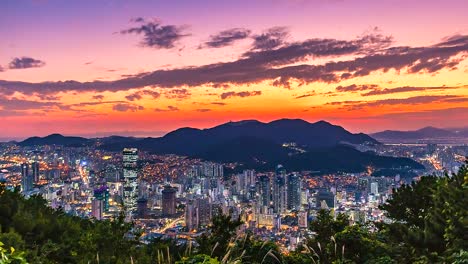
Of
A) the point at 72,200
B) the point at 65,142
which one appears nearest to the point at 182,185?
the point at 72,200

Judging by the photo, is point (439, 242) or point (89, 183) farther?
point (89, 183)

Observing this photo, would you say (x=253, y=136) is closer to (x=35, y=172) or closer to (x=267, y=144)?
(x=267, y=144)

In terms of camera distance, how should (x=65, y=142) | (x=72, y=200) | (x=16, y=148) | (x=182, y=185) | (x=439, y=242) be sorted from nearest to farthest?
1. (x=439, y=242)
2. (x=72, y=200)
3. (x=182, y=185)
4. (x=16, y=148)
5. (x=65, y=142)

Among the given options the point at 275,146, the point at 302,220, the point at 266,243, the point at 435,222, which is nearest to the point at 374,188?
the point at 302,220

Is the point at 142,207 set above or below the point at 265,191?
below

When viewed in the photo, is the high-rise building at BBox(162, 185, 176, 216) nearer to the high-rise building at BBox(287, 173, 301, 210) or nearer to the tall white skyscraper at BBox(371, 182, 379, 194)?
the high-rise building at BBox(287, 173, 301, 210)

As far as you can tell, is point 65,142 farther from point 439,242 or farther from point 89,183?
point 439,242
